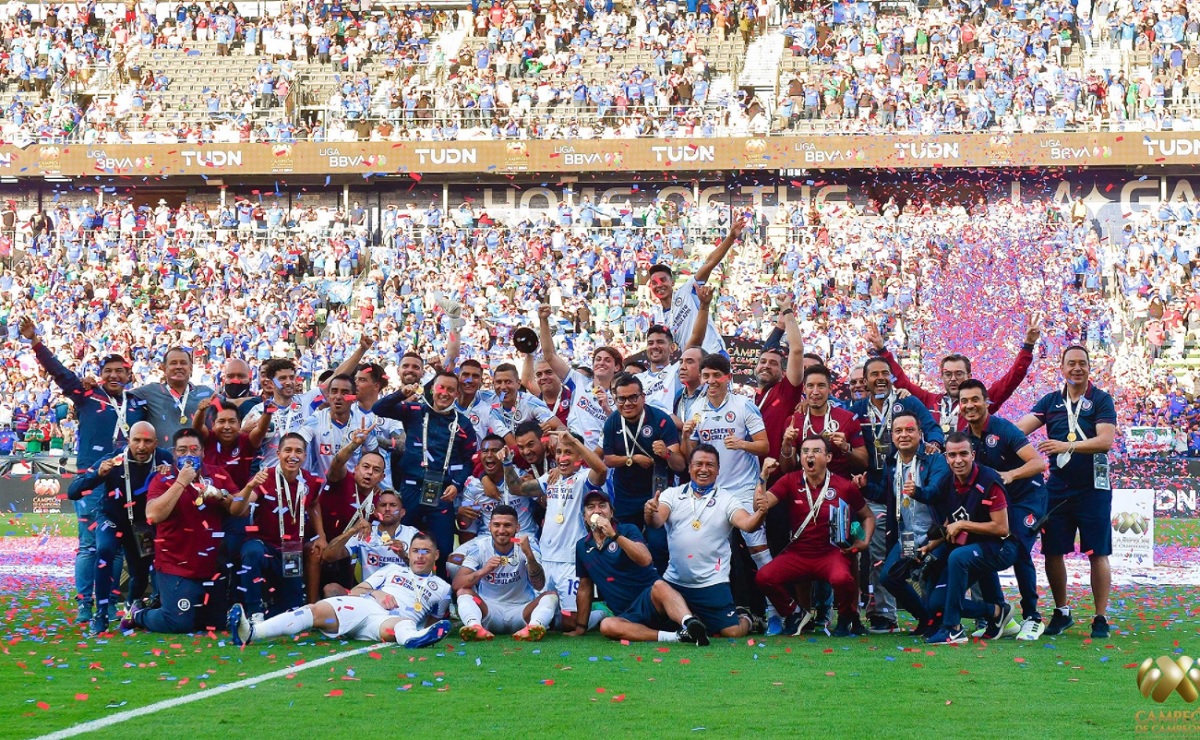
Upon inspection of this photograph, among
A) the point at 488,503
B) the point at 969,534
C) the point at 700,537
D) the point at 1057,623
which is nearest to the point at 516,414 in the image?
the point at 488,503

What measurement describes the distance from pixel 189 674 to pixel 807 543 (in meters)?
4.07

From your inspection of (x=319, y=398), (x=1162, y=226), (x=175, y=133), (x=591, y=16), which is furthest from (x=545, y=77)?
(x=319, y=398)

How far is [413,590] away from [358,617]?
17.4 inches

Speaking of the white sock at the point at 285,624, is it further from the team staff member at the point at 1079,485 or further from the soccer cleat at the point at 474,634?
the team staff member at the point at 1079,485

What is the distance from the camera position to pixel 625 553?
378 inches

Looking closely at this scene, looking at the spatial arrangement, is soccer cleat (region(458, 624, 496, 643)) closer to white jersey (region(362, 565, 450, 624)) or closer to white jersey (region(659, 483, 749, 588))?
white jersey (region(362, 565, 450, 624))

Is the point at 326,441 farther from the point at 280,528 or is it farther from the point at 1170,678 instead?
the point at 1170,678

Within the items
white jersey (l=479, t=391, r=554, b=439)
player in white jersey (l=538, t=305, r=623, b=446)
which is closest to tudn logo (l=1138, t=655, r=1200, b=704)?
player in white jersey (l=538, t=305, r=623, b=446)

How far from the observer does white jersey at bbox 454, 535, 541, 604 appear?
32.7 feet

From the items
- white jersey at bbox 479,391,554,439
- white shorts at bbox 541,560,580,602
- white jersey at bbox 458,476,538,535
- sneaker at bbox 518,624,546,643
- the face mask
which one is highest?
→ the face mask

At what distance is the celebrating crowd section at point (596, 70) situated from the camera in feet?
110

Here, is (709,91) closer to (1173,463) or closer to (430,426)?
(1173,463)

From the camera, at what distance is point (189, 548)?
987 cm

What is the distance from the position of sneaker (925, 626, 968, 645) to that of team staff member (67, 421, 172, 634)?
5254 mm
